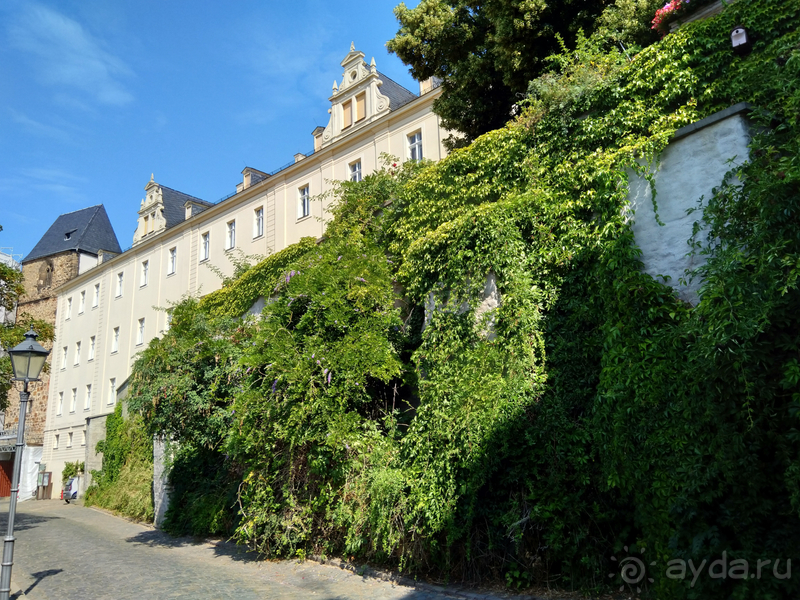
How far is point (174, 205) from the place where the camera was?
A: 37.9 metres

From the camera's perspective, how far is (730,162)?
6906 millimetres

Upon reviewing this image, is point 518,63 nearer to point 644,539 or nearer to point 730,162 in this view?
point 730,162

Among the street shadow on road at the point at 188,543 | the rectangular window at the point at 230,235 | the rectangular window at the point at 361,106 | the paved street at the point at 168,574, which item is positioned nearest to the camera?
the paved street at the point at 168,574

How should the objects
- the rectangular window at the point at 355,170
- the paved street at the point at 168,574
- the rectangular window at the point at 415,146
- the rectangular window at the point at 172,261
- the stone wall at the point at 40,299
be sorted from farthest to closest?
the stone wall at the point at 40,299, the rectangular window at the point at 172,261, the rectangular window at the point at 355,170, the rectangular window at the point at 415,146, the paved street at the point at 168,574

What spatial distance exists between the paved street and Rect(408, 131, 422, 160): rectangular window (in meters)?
14.2

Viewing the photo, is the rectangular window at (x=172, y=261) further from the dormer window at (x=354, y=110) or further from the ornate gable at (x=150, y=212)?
the dormer window at (x=354, y=110)

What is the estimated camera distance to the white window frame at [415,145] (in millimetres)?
21625

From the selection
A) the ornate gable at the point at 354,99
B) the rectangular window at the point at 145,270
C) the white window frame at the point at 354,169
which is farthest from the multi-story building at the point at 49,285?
the white window frame at the point at 354,169

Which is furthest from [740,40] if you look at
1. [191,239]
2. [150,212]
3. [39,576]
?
[150,212]

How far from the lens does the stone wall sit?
1639 inches

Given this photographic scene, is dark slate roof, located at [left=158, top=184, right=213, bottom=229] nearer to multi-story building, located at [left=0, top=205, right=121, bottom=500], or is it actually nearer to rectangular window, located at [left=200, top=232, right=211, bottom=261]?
rectangular window, located at [left=200, top=232, right=211, bottom=261]

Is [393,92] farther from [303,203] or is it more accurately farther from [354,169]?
[303,203]

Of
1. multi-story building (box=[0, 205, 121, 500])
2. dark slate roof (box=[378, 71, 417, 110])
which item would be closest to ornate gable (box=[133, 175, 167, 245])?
multi-story building (box=[0, 205, 121, 500])

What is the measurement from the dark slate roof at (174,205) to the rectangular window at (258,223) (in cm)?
950
